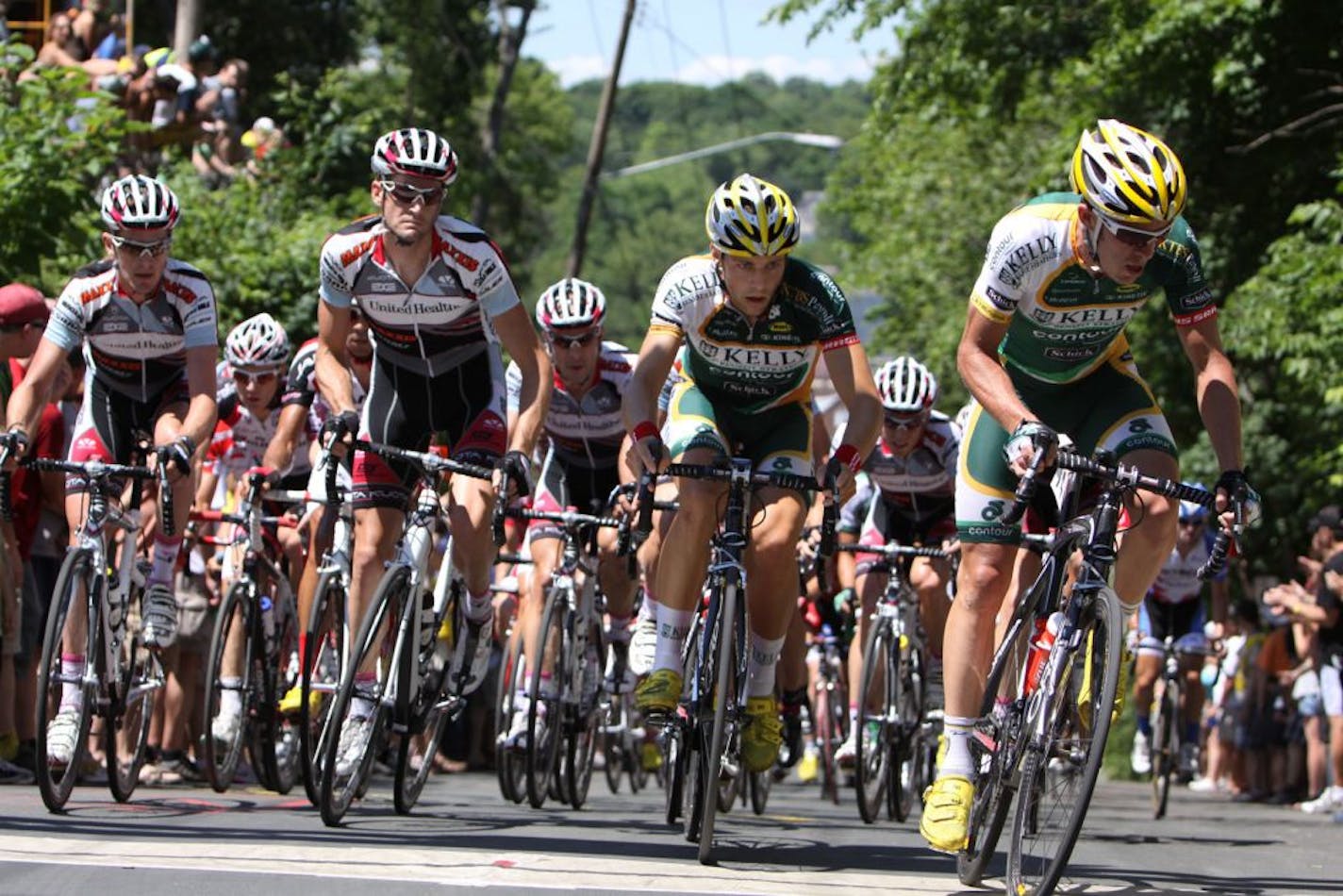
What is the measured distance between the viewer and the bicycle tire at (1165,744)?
51.0 feet

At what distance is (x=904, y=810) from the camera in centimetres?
1296

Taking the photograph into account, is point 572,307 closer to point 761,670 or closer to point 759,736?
point 761,670

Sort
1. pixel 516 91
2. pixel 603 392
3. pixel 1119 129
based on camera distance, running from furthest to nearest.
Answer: pixel 516 91, pixel 603 392, pixel 1119 129

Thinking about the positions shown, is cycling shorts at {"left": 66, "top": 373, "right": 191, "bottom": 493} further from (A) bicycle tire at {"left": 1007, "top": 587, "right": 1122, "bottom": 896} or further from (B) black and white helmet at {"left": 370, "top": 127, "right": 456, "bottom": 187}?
(A) bicycle tire at {"left": 1007, "top": 587, "right": 1122, "bottom": 896}

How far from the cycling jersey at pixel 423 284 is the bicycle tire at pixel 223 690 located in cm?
185

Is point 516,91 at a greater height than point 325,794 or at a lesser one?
greater

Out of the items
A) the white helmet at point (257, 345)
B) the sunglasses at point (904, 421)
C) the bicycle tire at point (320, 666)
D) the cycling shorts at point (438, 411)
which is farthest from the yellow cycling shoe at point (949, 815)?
the white helmet at point (257, 345)

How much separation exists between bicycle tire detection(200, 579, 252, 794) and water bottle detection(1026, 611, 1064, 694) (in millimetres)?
4748

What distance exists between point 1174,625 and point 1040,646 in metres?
9.35

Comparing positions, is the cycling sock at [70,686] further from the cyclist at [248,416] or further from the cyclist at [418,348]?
the cyclist at [248,416]

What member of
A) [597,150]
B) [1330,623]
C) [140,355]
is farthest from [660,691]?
[597,150]

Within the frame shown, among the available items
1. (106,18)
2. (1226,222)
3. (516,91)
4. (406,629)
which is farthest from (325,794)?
(516,91)

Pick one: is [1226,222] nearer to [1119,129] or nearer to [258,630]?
[258,630]

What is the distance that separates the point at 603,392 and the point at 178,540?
2.71 m
